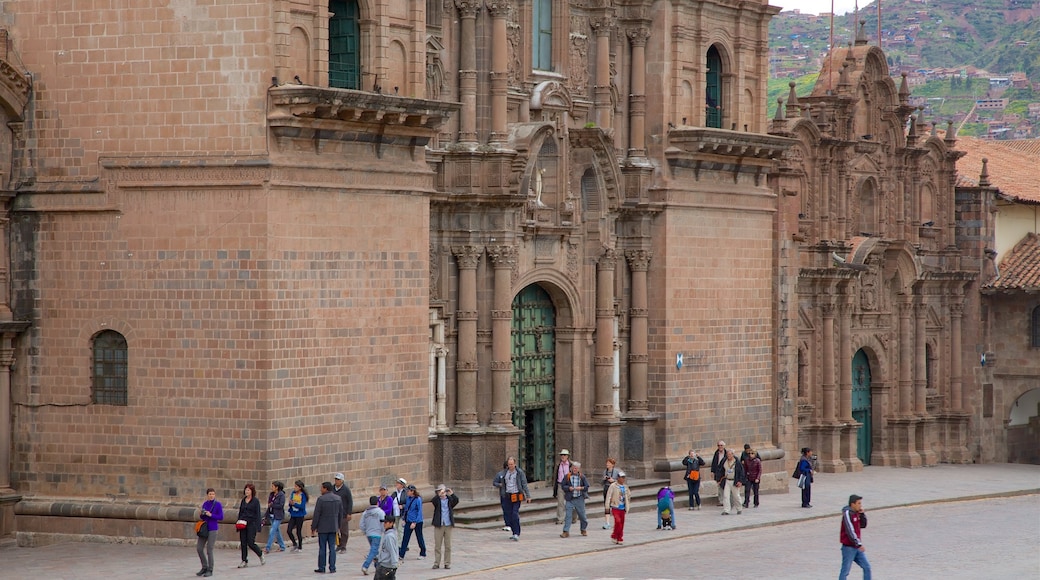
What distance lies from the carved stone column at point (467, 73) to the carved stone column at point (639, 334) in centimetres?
580

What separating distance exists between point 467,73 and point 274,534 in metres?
9.86

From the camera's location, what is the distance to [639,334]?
39.3 m

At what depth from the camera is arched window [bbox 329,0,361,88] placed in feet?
103

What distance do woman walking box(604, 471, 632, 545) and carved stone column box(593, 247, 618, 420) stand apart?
19.8 ft

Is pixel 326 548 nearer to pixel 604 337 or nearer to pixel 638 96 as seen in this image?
pixel 604 337

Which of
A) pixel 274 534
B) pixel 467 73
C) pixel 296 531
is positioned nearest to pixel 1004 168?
pixel 467 73

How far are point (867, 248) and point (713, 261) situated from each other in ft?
36.2

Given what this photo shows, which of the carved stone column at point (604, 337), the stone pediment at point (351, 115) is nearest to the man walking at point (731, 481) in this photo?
the carved stone column at point (604, 337)

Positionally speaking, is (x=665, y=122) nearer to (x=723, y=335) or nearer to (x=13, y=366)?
(x=723, y=335)

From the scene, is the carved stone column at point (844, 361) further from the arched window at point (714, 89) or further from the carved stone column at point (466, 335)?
the carved stone column at point (466, 335)

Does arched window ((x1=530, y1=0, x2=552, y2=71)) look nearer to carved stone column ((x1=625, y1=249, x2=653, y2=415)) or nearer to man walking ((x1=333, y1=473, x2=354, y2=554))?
carved stone column ((x1=625, y1=249, x2=653, y2=415))

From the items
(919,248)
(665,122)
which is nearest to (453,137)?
(665,122)

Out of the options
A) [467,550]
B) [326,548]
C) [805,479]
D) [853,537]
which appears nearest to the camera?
[853,537]

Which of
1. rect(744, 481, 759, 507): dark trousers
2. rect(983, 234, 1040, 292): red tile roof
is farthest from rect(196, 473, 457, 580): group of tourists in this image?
rect(983, 234, 1040, 292): red tile roof
